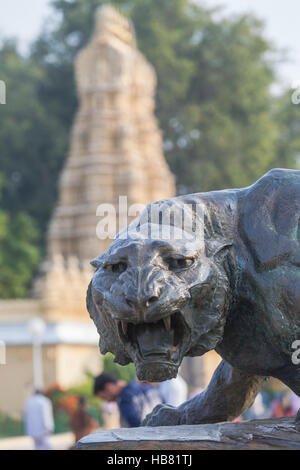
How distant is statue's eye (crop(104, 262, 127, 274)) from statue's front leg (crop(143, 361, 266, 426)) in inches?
36.8

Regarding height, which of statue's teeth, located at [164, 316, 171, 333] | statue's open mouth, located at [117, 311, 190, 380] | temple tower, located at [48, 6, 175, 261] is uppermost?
temple tower, located at [48, 6, 175, 261]

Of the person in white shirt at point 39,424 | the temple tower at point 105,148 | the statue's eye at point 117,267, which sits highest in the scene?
the temple tower at point 105,148

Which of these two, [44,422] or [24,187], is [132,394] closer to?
[44,422]

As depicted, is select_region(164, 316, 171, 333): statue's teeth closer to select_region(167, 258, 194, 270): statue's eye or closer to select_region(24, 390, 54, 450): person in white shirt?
select_region(167, 258, 194, 270): statue's eye

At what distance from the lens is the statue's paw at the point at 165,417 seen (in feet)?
12.9

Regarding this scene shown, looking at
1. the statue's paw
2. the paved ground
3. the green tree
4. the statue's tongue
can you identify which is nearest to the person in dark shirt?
the statue's paw

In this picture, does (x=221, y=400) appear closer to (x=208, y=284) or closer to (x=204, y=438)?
(x=204, y=438)

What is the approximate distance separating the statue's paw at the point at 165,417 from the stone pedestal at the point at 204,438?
592mm

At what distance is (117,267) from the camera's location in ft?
10.1

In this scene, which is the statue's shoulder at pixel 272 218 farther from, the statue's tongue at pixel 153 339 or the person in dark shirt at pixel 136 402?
the person in dark shirt at pixel 136 402

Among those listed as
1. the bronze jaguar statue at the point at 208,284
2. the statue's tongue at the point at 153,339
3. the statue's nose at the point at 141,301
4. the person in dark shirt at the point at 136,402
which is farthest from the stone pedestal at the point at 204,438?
the person in dark shirt at the point at 136,402

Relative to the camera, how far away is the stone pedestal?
3055 mm

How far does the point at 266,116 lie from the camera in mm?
33406

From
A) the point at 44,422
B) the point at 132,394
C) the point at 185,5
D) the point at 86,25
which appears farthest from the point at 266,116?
the point at 132,394
